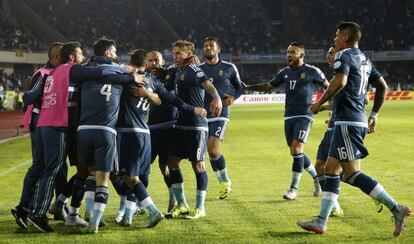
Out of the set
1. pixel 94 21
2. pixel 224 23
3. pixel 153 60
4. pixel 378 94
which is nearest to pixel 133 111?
pixel 153 60

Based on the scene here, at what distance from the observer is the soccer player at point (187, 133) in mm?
Answer: 7660

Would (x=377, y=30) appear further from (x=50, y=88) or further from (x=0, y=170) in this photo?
(x=50, y=88)

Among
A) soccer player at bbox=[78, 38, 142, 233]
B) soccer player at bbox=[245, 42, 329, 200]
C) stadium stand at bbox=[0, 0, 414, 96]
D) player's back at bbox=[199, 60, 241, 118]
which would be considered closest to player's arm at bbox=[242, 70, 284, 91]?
soccer player at bbox=[245, 42, 329, 200]

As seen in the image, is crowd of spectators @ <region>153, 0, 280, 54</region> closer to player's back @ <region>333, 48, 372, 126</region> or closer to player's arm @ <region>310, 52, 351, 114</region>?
player's back @ <region>333, 48, 372, 126</region>

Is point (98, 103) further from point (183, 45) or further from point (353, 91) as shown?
point (353, 91)

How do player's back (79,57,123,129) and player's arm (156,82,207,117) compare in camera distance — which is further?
player's arm (156,82,207,117)

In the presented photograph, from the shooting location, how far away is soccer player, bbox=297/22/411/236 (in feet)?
20.7

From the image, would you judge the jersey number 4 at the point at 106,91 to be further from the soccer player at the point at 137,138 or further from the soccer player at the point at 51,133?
the soccer player at the point at 51,133

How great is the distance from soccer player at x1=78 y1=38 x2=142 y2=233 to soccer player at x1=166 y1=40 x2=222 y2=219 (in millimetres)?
1296

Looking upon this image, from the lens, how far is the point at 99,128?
6.34 m

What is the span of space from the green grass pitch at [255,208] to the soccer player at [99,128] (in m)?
0.50

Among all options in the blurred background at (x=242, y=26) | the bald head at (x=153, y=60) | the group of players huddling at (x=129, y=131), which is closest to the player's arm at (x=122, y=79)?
the group of players huddling at (x=129, y=131)

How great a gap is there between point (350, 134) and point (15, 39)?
42975mm

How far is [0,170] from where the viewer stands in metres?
12.1
